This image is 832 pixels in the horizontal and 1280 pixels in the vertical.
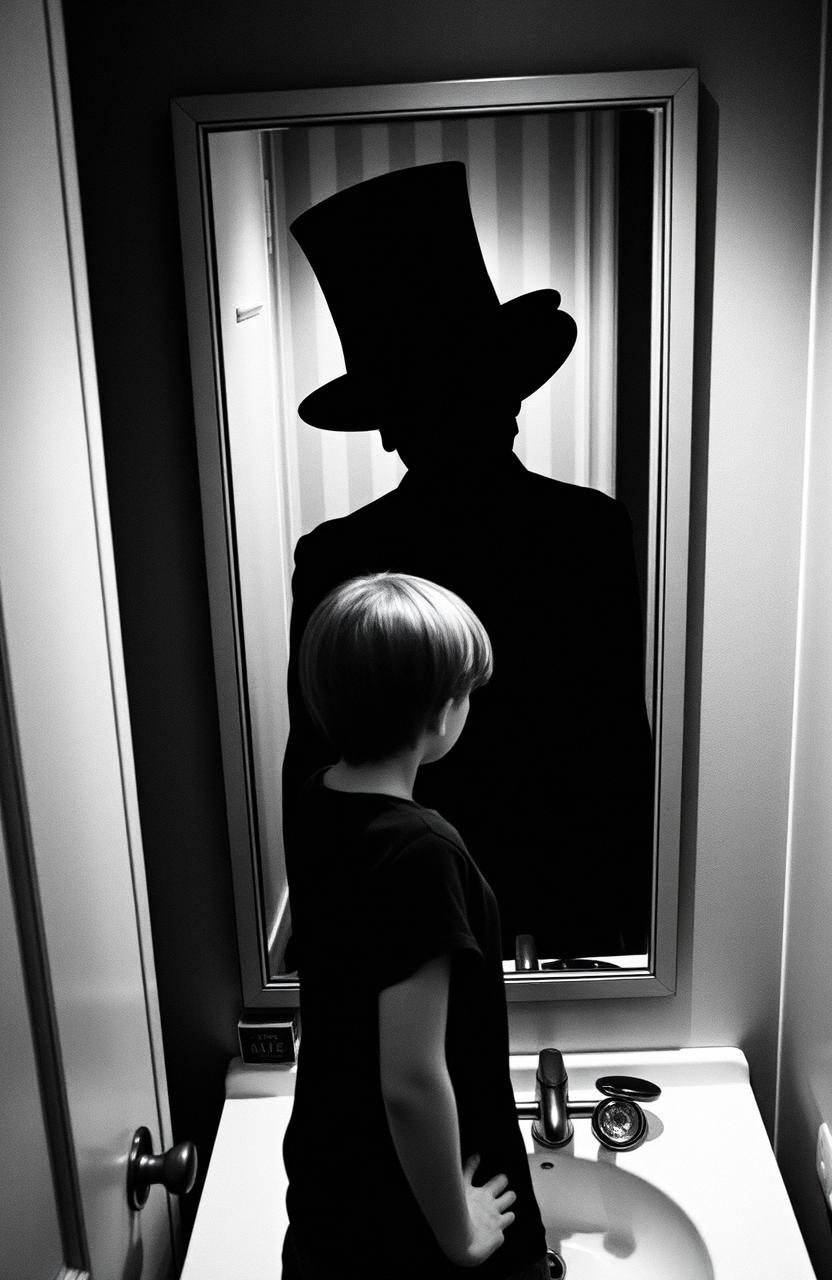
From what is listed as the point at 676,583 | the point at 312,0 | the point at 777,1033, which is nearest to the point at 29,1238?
the point at 676,583

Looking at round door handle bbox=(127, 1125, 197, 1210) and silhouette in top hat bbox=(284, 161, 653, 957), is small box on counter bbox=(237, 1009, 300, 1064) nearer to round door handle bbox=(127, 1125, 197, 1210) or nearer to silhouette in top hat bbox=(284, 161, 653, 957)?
silhouette in top hat bbox=(284, 161, 653, 957)

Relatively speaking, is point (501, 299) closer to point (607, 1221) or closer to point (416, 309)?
point (416, 309)

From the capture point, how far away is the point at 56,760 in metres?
0.85

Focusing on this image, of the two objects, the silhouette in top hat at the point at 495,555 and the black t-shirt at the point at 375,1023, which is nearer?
the black t-shirt at the point at 375,1023

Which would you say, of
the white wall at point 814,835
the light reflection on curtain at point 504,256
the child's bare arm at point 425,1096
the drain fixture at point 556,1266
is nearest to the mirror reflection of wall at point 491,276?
the light reflection on curtain at point 504,256

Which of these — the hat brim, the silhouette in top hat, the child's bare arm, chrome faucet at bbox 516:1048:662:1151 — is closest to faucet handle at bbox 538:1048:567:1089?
chrome faucet at bbox 516:1048:662:1151

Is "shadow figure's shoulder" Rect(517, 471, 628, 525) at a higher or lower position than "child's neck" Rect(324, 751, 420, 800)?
higher

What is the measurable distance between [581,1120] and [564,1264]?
0.54 feet

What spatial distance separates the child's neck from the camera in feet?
3.28

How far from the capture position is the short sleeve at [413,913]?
2.99 feet

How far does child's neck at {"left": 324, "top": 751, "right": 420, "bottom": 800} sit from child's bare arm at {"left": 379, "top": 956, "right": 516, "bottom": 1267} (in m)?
0.16

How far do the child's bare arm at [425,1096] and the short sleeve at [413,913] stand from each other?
17 mm

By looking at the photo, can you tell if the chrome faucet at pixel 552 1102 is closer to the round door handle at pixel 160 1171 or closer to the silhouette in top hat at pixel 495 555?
the silhouette in top hat at pixel 495 555

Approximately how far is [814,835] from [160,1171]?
812 mm
